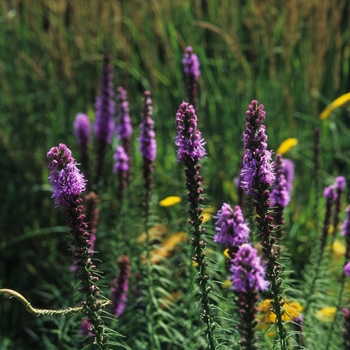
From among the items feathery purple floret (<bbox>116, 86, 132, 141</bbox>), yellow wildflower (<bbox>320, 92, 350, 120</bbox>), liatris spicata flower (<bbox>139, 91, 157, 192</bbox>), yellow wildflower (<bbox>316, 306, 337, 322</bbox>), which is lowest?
yellow wildflower (<bbox>316, 306, 337, 322</bbox>)

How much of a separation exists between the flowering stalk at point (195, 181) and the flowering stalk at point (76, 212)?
1.19 ft

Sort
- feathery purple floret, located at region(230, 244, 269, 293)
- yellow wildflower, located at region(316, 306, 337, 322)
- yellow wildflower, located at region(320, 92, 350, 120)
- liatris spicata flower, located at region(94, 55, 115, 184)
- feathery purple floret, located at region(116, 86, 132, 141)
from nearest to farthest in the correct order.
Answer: feathery purple floret, located at region(230, 244, 269, 293) → yellow wildflower, located at region(316, 306, 337, 322) → feathery purple floret, located at region(116, 86, 132, 141) → liatris spicata flower, located at region(94, 55, 115, 184) → yellow wildflower, located at region(320, 92, 350, 120)

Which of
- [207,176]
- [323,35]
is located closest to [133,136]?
[207,176]

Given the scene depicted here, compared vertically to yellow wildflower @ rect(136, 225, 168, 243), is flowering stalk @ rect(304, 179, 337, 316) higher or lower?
lower

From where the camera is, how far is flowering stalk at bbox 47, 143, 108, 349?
2053 mm

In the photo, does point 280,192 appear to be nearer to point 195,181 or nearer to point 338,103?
point 195,181

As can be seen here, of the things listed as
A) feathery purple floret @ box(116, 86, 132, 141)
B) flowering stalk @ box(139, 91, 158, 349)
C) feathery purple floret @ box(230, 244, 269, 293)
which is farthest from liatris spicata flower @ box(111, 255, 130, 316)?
feathery purple floret @ box(230, 244, 269, 293)

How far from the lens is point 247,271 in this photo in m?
1.63

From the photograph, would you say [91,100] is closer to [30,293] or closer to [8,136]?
[8,136]

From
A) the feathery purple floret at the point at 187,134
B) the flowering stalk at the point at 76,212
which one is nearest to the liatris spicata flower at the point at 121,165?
the flowering stalk at the point at 76,212

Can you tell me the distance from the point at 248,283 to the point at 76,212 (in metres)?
0.74

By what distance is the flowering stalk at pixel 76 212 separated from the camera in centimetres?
205

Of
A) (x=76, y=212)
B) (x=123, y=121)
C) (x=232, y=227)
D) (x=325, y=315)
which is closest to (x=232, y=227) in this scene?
(x=232, y=227)

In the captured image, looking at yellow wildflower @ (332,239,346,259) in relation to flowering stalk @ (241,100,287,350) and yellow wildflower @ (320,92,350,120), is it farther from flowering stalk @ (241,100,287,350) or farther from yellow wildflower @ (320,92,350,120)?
flowering stalk @ (241,100,287,350)
